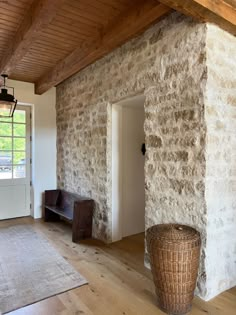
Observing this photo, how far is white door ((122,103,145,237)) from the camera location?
394cm

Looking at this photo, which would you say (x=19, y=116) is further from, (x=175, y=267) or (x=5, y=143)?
(x=175, y=267)

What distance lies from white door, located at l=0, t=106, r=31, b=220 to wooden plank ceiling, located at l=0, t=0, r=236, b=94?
4.52ft

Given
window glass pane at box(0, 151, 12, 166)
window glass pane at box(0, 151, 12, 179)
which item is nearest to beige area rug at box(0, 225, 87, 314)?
window glass pane at box(0, 151, 12, 179)

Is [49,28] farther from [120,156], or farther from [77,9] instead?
[120,156]

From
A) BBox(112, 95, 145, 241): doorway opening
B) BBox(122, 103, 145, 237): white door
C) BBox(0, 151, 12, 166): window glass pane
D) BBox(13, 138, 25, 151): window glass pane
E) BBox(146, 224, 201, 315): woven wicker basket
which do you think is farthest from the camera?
BBox(13, 138, 25, 151): window glass pane

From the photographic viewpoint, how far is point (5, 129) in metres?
4.93

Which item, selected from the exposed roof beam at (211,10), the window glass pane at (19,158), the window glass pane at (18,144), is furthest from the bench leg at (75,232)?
the exposed roof beam at (211,10)

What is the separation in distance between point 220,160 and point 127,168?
1.83 meters

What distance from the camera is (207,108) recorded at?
2.25 metres

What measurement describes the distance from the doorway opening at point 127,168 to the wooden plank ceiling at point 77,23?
35.6 inches

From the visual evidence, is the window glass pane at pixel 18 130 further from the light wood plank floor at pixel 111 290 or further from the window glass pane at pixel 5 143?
the light wood plank floor at pixel 111 290

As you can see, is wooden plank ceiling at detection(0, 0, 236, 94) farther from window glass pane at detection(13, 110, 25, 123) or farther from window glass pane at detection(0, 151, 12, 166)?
window glass pane at detection(0, 151, 12, 166)

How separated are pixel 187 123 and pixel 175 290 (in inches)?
59.9

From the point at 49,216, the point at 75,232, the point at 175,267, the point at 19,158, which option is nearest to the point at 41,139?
the point at 19,158
